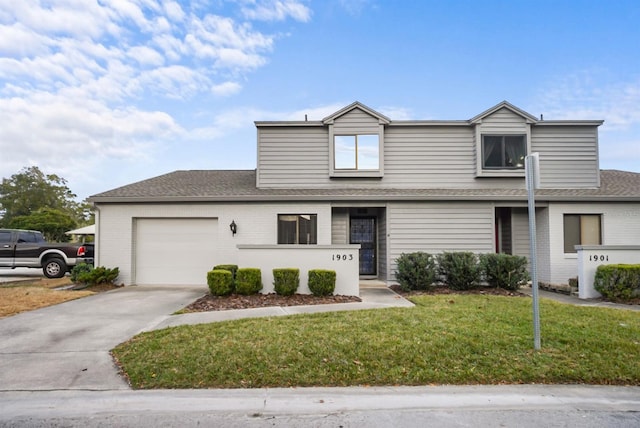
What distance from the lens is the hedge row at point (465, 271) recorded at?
31.9 ft

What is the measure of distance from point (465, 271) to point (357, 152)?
17.4ft

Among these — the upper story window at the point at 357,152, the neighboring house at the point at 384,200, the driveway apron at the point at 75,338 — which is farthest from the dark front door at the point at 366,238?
the driveway apron at the point at 75,338

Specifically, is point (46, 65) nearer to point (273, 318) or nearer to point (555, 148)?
point (273, 318)

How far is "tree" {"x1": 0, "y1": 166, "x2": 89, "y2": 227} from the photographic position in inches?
1615

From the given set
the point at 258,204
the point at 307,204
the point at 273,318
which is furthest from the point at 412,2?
the point at 273,318

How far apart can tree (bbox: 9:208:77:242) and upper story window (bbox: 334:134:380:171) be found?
29998 millimetres

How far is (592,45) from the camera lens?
13.0 meters

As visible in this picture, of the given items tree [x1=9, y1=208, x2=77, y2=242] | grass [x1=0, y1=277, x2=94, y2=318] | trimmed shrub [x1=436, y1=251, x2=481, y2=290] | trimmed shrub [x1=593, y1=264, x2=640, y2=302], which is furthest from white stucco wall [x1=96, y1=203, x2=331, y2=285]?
tree [x1=9, y1=208, x2=77, y2=242]

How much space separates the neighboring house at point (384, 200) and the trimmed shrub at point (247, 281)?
7.19 feet

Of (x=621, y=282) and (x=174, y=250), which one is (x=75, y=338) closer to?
(x=174, y=250)

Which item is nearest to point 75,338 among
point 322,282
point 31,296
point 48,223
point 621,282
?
point 31,296

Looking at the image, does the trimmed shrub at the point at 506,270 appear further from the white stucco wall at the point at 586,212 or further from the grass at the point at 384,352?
the grass at the point at 384,352

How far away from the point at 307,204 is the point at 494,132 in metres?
6.97

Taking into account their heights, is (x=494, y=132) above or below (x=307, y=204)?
above
